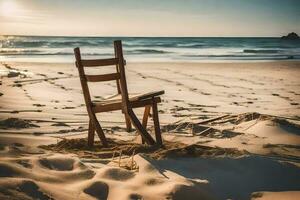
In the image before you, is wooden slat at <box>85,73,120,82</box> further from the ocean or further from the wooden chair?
the ocean

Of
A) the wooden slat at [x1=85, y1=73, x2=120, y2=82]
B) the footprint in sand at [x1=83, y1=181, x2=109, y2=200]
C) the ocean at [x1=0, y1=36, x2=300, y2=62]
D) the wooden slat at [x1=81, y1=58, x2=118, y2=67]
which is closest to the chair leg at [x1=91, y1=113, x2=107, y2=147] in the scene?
the wooden slat at [x1=85, y1=73, x2=120, y2=82]

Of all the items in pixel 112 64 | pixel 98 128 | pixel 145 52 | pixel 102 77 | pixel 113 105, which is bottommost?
pixel 145 52

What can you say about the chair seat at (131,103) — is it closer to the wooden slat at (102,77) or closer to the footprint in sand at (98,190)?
the wooden slat at (102,77)

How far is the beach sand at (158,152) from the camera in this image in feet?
10.9

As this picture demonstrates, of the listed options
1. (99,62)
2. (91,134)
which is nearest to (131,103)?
(99,62)

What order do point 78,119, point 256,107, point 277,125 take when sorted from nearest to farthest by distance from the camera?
point 277,125 < point 78,119 < point 256,107

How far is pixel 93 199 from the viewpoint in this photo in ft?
10.2

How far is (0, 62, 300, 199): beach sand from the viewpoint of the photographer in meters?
3.31

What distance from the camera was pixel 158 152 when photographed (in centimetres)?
440

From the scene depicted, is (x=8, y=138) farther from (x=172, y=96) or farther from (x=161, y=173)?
(x=172, y=96)

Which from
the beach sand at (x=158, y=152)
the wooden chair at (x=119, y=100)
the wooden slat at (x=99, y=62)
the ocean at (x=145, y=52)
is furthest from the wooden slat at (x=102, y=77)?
the ocean at (x=145, y=52)

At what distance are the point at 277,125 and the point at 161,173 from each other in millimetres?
3107

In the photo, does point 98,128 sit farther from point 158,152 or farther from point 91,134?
point 158,152

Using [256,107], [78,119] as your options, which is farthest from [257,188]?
[256,107]
